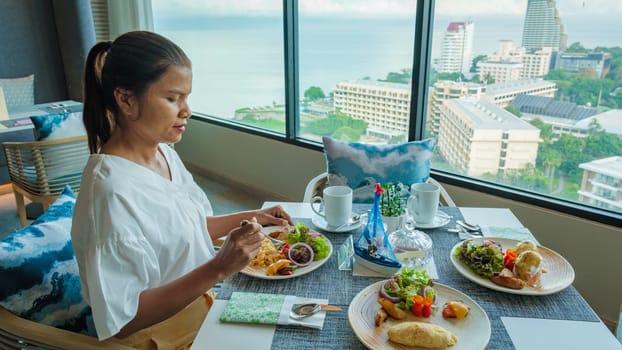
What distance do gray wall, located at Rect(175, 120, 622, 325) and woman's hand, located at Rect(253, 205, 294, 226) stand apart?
137cm

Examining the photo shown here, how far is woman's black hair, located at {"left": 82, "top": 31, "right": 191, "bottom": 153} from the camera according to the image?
1.08 meters

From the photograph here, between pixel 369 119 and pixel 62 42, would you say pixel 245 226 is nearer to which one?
pixel 369 119

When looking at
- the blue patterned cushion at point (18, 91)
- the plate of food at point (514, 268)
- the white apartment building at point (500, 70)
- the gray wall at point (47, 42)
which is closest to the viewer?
the plate of food at point (514, 268)

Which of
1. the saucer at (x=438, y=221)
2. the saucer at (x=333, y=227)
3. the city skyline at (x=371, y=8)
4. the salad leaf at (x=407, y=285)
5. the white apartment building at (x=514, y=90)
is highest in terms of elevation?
the city skyline at (x=371, y=8)

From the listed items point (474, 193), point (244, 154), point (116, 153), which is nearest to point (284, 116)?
point (244, 154)

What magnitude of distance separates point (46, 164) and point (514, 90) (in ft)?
8.37

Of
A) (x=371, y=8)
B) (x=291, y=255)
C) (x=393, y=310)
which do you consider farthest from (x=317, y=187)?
(x=371, y=8)

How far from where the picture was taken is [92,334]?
1.16 metres

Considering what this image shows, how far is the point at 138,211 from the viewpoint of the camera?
1.05 metres

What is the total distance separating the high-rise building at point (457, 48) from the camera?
8.14 feet

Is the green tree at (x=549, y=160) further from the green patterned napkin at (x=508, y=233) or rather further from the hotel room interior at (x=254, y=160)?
the green patterned napkin at (x=508, y=233)

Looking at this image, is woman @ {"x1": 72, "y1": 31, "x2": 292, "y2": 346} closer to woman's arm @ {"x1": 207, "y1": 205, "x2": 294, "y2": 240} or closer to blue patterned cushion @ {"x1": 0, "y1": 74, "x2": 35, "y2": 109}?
woman's arm @ {"x1": 207, "y1": 205, "x2": 294, "y2": 240}

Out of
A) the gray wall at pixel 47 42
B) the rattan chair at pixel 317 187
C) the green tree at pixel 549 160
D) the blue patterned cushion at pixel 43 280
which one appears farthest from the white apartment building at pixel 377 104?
the gray wall at pixel 47 42

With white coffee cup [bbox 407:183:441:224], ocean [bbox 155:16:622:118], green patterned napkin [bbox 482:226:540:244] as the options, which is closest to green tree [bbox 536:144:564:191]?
ocean [bbox 155:16:622:118]
